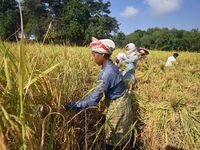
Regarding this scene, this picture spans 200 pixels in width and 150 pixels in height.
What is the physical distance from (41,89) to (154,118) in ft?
6.78

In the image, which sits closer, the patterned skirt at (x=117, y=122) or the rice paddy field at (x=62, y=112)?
the rice paddy field at (x=62, y=112)

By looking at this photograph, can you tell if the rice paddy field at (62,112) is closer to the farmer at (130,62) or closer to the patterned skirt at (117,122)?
the patterned skirt at (117,122)

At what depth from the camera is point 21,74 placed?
150cm

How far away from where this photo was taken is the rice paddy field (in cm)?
157

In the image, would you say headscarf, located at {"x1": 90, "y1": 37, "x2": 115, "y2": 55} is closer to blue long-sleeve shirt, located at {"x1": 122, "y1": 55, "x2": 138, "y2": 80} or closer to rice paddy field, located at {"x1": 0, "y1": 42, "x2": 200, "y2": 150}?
rice paddy field, located at {"x1": 0, "y1": 42, "x2": 200, "y2": 150}

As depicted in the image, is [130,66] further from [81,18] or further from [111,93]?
[81,18]

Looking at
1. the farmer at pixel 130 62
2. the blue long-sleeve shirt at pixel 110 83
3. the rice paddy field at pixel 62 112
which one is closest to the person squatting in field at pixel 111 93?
the blue long-sleeve shirt at pixel 110 83

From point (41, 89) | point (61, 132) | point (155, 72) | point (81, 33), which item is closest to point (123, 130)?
point (61, 132)

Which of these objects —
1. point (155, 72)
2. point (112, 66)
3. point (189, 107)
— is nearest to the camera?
point (112, 66)

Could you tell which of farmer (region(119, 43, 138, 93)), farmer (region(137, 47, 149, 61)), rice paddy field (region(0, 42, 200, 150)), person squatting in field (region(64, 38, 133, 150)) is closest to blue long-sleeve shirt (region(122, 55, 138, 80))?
farmer (region(119, 43, 138, 93))

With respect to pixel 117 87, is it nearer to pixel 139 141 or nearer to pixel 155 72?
pixel 139 141

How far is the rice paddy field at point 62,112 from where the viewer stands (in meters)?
1.57

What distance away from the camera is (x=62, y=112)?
2557 millimetres

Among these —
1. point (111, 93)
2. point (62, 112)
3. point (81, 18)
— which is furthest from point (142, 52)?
point (81, 18)
